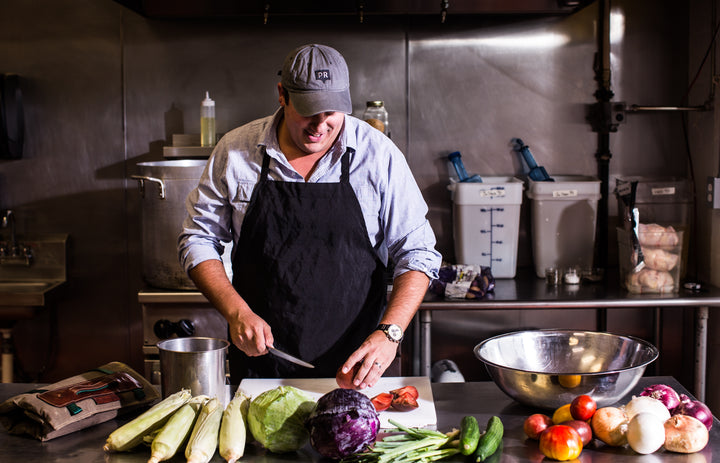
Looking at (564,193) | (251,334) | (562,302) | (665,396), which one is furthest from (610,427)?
(564,193)

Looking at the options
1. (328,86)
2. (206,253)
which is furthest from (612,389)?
(206,253)

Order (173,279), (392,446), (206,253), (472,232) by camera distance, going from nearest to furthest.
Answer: (392,446), (206,253), (173,279), (472,232)

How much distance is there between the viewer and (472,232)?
11.3ft

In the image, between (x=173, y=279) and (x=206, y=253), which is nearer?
(x=206, y=253)

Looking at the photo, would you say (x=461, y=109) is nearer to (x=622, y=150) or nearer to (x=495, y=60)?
(x=495, y=60)

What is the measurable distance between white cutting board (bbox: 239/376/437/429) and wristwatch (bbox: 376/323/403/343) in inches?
3.9

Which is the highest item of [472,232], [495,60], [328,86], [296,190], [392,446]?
[495,60]

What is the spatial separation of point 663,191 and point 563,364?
176cm

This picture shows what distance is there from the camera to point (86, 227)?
3.68m

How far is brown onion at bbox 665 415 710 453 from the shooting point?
1.44 meters

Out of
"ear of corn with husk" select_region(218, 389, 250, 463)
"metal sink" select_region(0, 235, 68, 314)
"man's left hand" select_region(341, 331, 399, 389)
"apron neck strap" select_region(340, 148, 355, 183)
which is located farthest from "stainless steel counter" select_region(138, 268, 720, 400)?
"ear of corn with husk" select_region(218, 389, 250, 463)

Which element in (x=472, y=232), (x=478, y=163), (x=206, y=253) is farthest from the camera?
(x=478, y=163)

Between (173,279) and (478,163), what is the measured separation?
1.57 m

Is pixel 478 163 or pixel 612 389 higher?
pixel 478 163
